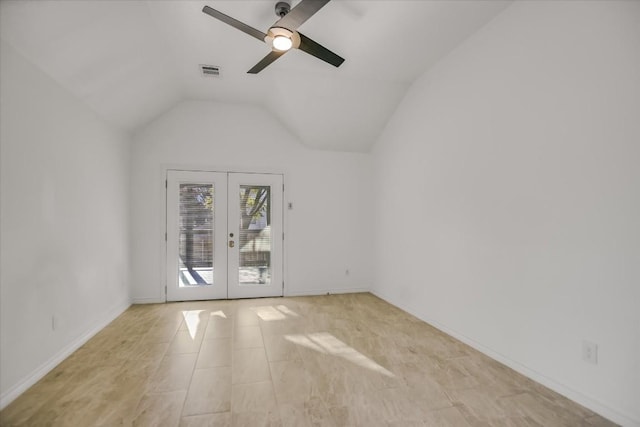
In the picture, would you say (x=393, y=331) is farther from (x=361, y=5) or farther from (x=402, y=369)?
(x=361, y=5)

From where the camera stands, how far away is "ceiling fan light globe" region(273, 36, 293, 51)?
2.42 metres

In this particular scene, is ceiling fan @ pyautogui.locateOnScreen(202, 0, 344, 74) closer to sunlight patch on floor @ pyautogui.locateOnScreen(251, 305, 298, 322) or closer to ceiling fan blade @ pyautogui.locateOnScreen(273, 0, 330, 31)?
ceiling fan blade @ pyautogui.locateOnScreen(273, 0, 330, 31)

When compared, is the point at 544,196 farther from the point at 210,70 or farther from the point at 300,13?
the point at 210,70

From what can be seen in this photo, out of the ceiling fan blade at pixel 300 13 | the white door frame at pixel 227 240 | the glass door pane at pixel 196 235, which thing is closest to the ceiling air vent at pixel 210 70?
the white door frame at pixel 227 240

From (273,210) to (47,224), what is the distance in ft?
9.66

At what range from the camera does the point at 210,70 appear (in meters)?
3.96

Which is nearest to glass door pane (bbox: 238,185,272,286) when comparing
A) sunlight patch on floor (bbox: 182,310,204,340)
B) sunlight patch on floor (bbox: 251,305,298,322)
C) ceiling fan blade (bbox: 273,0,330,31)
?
sunlight patch on floor (bbox: 251,305,298,322)

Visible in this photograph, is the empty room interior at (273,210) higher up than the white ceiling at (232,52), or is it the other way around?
the white ceiling at (232,52)

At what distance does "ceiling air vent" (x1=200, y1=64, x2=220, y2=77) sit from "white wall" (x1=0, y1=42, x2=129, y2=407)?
4.47ft

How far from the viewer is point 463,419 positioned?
77.5 inches

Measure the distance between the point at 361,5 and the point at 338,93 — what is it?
5.07ft

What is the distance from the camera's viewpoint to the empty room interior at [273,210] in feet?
6.75

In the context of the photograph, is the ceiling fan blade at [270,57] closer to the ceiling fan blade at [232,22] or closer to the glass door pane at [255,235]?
the ceiling fan blade at [232,22]

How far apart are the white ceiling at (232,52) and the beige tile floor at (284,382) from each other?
100 inches
